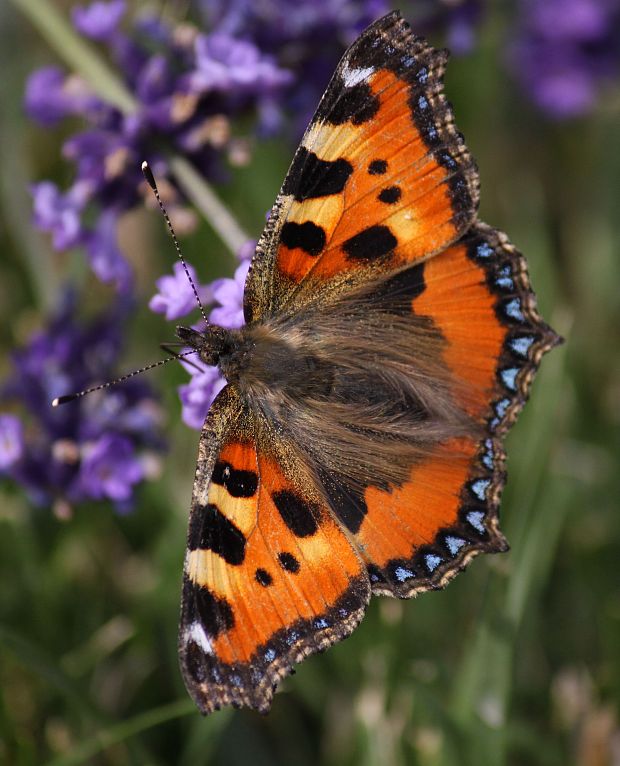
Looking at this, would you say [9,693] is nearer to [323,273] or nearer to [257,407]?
[257,407]

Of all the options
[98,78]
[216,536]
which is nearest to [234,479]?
[216,536]

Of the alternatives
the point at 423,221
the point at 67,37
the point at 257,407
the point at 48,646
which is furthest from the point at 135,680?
the point at 67,37

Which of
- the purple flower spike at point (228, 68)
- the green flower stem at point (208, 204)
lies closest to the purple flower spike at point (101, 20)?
the purple flower spike at point (228, 68)

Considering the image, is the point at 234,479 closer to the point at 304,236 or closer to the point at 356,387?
the point at 356,387

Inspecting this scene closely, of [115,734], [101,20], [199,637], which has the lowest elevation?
[115,734]

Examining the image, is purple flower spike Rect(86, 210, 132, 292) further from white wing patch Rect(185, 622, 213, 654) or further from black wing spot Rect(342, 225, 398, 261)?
white wing patch Rect(185, 622, 213, 654)

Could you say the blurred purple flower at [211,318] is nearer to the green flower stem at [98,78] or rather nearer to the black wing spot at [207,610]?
the green flower stem at [98,78]
